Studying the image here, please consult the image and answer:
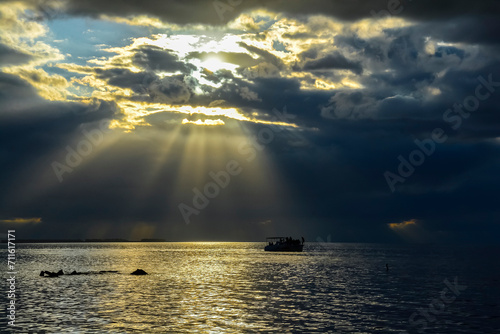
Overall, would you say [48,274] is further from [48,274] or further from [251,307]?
[251,307]

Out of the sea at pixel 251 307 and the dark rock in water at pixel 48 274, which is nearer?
the sea at pixel 251 307

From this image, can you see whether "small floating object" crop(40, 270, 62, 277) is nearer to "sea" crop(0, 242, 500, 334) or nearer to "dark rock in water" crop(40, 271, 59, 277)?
"dark rock in water" crop(40, 271, 59, 277)

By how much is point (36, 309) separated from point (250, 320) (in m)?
24.3

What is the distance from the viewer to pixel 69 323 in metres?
43.0

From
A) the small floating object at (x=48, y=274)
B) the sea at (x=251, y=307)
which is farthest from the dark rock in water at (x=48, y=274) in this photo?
the sea at (x=251, y=307)

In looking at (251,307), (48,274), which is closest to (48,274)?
(48,274)

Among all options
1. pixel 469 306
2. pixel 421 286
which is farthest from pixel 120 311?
pixel 421 286

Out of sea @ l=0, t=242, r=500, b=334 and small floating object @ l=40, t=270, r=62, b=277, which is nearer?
sea @ l=0, t=242, r=500, b=334

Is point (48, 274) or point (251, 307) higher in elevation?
point (48, 274)

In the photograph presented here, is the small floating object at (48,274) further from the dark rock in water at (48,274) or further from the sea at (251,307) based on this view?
the sea at (251,307)

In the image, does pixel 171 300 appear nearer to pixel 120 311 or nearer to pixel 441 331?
pixel 120 311

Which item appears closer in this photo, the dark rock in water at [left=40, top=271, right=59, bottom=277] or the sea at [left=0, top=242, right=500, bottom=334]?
the sea at [left=0, top=242, right=500, bottom=334]

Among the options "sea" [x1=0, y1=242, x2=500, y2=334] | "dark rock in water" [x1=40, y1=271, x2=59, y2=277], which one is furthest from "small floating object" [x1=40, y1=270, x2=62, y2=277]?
"sea" [x1=0, y1=242, x2=500, y2=334]

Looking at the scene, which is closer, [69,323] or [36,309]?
[69,323]
